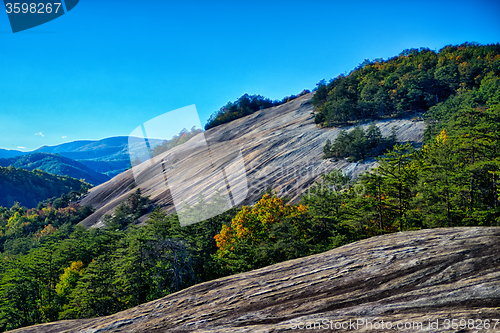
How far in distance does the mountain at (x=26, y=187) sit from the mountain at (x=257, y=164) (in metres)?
76.1

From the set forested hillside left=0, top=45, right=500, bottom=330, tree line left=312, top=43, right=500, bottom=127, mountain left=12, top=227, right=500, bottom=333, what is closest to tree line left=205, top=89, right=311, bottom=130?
tree line left=312, top=43, right=500, bottom=127

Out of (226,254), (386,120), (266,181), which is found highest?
(386,120)

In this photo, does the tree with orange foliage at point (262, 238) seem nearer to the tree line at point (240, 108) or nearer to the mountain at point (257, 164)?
the mountain at point (257, 164)

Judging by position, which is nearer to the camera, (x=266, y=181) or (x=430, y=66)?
(x=266, y=181)

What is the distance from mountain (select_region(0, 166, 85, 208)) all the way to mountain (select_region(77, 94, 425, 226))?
76.1 meters

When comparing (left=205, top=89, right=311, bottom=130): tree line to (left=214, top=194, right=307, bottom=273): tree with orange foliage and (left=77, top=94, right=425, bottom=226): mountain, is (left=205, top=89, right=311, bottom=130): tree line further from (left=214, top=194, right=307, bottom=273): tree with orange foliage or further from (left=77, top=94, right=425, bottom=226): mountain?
(left=214, top=194, right=307, bottom=273): tree with orange foliage

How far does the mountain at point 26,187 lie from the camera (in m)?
118

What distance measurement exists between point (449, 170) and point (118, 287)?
2436 cm

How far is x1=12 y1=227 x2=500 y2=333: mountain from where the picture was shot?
20.4 ft

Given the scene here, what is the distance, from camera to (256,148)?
52406 millimetres

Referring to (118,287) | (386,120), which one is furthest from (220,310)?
(386,120)

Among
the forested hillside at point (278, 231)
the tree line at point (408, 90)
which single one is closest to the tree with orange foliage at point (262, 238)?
the forested hillside at point (278, 231)

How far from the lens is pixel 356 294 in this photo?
7293 mm

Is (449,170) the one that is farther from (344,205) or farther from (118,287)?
(118,287)
